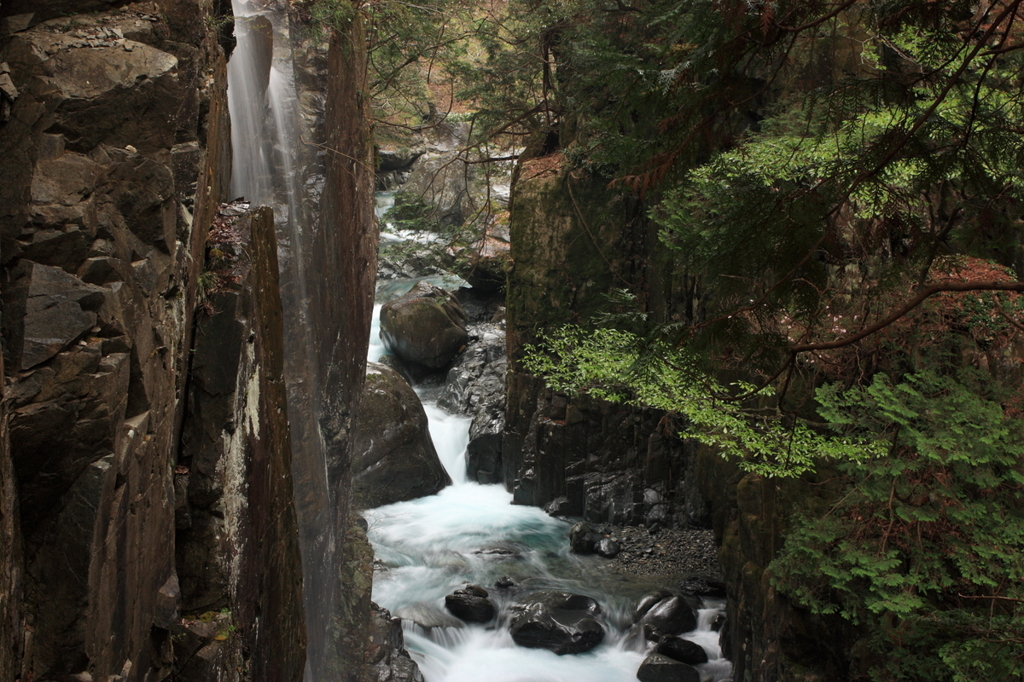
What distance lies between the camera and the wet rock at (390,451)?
536 inches

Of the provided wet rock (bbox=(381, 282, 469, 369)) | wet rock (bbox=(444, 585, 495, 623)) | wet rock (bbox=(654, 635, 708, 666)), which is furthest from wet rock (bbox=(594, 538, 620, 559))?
wet rock (bbox=(381, 282, 469, 369))

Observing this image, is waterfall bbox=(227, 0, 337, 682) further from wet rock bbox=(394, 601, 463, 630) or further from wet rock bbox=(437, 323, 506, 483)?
wet rock bbox=(437, 323, 506, 483)

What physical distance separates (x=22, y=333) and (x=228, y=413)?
1.51 metres

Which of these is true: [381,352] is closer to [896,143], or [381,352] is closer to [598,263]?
[598,263]

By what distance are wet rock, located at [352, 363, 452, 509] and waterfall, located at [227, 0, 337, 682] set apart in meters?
5.40

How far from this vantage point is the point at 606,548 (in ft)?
39.6

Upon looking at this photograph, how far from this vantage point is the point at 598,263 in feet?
45.5

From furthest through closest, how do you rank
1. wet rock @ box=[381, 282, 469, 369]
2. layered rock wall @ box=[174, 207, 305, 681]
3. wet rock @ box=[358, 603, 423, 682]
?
wet rock @ box=[381, 282, 469, 369] → wet rock @ box=[358, 603, 423, 682] → layered rock wall @ box=[174, 207, 305, 681]

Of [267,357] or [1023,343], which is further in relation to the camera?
[1023,343]

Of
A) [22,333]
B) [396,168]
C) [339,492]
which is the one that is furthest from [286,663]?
[396,168]

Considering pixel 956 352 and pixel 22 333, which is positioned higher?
pixel 22 333

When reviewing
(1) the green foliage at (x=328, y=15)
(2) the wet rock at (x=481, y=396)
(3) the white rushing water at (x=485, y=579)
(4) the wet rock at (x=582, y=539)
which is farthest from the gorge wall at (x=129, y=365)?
(2) the wet rock at (x=481, y=396)

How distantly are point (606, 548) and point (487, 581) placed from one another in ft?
6.81

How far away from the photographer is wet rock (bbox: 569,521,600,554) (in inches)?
477
